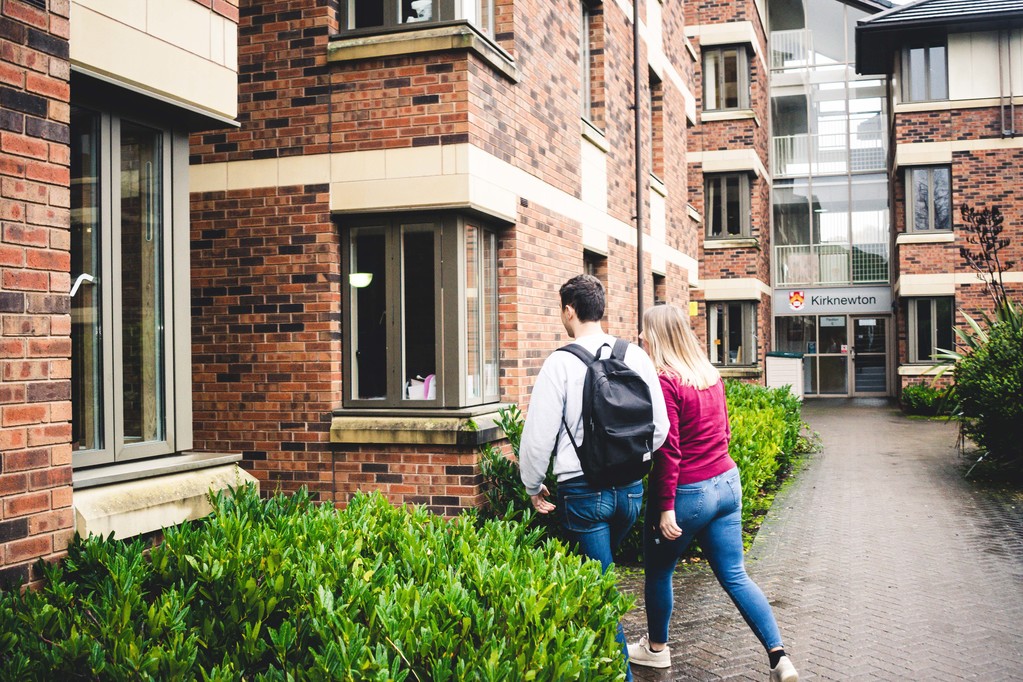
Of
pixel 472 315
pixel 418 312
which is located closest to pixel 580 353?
pixel 418 312

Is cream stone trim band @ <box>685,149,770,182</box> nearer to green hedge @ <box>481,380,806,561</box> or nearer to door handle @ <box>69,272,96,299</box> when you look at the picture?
green hedge @ <box>481,380,806,561</box>

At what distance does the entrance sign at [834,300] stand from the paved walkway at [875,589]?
20316 millimetres

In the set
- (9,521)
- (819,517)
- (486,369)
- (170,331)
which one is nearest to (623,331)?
(819,517)

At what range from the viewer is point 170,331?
194 inches

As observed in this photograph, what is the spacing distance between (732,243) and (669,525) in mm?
21763

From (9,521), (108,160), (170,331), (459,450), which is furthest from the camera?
(459,450)

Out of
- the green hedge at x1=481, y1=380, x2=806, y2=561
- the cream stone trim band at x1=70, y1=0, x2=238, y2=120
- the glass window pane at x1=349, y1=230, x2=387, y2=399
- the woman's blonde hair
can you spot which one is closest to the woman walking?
the woman's blonde hair

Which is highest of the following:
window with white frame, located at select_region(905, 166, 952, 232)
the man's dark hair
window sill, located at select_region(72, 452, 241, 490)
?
window with white frame, located at select_region(905, 166, 952, 232)

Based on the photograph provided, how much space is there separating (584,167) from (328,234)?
3938mm

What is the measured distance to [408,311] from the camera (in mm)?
8055

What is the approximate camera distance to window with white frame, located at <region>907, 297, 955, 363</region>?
2505cm

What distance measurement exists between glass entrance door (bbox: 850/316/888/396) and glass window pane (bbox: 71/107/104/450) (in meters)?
31.4

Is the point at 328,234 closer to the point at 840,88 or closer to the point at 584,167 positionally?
the point at 584,167

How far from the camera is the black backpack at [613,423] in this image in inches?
179
